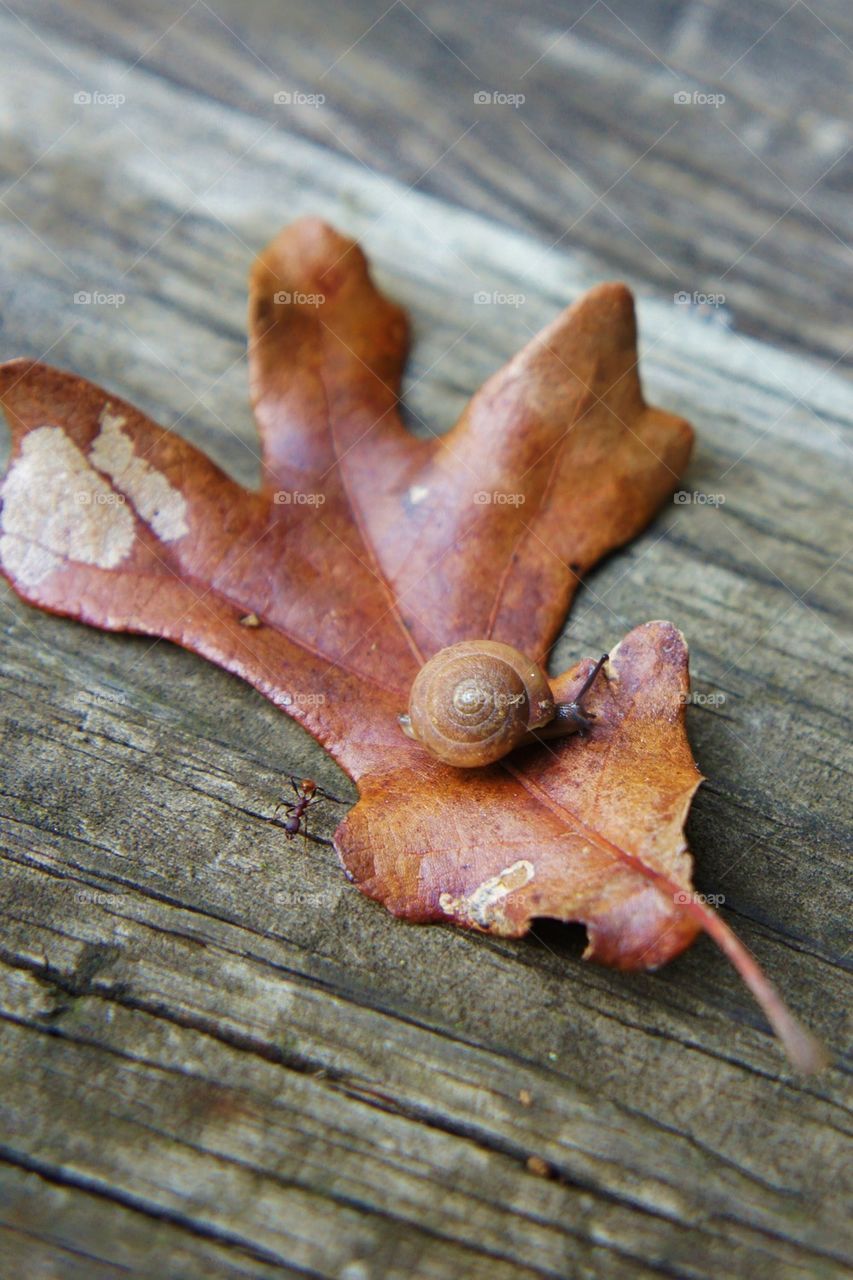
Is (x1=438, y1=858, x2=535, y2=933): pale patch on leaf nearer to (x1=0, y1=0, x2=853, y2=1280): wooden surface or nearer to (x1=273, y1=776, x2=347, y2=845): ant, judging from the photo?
(x1=0, y1=0, x2=853, y2=1280): wooden surface

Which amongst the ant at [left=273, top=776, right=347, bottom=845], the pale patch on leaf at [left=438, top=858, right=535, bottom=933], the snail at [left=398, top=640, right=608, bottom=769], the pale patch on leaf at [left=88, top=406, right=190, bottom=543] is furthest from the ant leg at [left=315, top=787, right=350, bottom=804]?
the pale patch on leaf at [left=88, top=406, right=190, bottom=543]

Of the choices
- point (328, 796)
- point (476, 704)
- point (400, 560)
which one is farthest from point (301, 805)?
point (400, 560)

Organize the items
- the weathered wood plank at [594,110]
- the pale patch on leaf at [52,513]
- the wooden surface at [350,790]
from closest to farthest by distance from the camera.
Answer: the wooden surface at [350,790]
the pale patch on leaf at [52,513]
the weathered wood plank at [594,110]

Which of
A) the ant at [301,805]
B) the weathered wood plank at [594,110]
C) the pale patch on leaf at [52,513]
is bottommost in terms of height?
the ant at [301,805]

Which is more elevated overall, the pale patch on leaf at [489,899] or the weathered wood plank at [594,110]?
the weathered wood plank at [594,110]

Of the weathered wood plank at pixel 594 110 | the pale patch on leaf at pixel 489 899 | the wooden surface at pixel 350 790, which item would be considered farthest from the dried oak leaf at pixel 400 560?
the weathered wood plank at pixel 594 110

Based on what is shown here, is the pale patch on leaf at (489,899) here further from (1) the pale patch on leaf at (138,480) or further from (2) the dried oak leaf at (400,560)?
(1) the pale patch on leaf at (138,480)

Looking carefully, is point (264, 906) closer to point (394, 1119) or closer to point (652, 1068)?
point (394, 1119)
